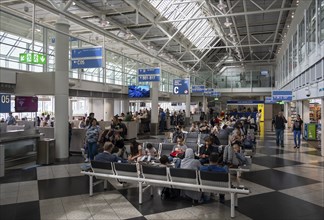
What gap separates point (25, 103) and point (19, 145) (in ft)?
11.7

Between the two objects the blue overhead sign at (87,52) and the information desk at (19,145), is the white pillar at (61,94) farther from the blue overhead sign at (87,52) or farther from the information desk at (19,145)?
the information desk at (19,145)

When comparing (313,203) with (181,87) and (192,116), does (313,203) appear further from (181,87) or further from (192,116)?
(192,116)

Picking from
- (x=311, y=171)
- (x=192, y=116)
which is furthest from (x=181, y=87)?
(x=311, y=171)

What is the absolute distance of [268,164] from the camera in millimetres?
10406

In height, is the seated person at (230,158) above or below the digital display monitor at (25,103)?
below

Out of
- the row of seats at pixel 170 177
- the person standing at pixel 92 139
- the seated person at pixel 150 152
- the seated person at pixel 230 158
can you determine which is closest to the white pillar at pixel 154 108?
the person standing at pixel 92 139

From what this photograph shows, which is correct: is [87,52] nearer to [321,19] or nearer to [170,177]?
[170,177]

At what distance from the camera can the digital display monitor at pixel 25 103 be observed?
12.9 m

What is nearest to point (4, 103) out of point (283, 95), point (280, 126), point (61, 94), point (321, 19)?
point (61, 94)

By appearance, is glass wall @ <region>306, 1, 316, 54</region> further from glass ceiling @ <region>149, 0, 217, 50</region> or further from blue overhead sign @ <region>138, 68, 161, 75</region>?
blue overhead sign @ <region>138, 68, 161, 75</region>

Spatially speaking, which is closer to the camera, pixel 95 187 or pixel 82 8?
pixel 95 187

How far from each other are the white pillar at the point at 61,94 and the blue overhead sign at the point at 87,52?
749mm

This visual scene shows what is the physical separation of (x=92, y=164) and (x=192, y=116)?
26880mm

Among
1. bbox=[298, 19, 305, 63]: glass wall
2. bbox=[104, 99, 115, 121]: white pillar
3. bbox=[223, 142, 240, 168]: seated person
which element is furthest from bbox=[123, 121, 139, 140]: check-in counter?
bbox=[223, 142, 240, 168]: seated person
